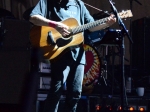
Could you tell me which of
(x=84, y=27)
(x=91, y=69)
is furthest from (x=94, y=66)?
(x=84, y=27)

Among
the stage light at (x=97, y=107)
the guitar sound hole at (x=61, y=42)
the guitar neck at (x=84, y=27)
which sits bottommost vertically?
the stage light at (x=97, y=107)

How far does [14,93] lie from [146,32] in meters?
2.93

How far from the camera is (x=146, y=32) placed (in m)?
6.36

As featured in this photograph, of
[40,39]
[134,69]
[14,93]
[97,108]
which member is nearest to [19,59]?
[14,93]

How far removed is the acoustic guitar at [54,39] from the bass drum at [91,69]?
196 cm

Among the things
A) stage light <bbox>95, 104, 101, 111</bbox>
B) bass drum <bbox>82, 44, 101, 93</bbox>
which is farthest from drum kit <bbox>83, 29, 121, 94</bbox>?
stage light <bbox>95, 104, 101, 111</bbox>

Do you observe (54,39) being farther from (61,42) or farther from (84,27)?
(84,27)

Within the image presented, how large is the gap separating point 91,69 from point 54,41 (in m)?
2.17

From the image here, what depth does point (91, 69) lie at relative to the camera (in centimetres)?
568

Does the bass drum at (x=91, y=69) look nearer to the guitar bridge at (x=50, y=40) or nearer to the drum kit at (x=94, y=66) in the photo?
the drum kit at (x=94, y=66)

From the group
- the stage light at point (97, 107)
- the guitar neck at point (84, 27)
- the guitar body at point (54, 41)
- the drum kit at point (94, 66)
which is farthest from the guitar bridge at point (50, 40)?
the drum kit at point (94, 66)

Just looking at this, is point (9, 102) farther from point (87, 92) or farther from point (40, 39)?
point (87, 92)

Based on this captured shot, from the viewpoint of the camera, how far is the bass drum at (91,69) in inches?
219

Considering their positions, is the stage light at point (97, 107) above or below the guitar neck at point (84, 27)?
below
